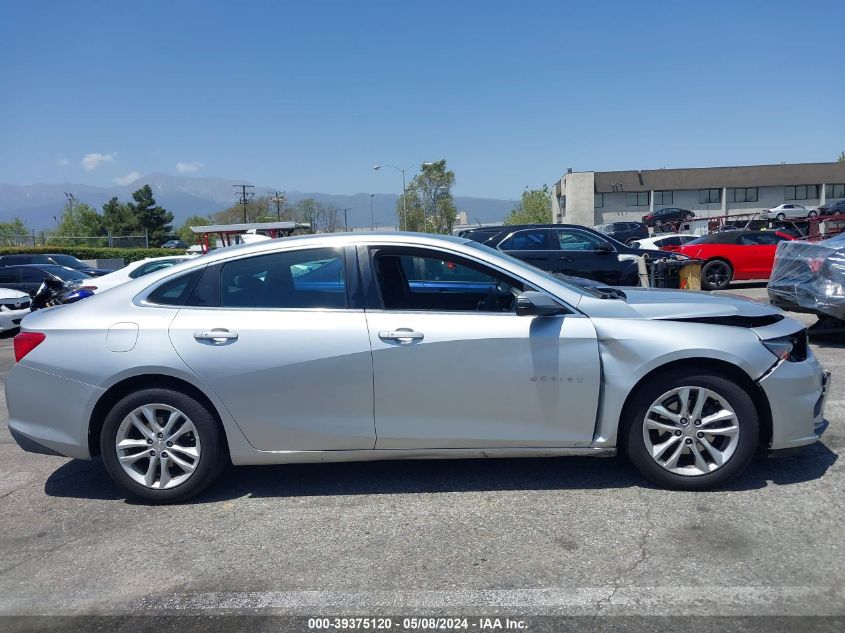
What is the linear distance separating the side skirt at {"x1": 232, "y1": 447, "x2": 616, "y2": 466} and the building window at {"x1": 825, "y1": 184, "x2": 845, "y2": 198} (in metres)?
73.1

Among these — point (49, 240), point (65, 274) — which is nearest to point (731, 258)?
point (65, 274)

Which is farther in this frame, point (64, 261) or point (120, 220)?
point (120, 220)

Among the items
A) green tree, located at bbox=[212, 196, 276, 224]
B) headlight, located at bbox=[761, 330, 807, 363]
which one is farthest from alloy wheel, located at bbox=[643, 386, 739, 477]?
green tree, located at bbox=[212, 196, 276, 224]

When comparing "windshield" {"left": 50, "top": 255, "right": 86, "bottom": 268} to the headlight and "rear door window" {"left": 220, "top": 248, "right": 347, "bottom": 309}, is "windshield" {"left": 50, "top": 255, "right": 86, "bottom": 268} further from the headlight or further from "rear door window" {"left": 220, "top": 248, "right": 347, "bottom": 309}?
the headlight

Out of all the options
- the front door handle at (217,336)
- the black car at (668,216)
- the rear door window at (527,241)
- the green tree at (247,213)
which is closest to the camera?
the front door handle at (217,336)

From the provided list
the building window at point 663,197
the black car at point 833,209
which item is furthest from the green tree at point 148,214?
the black car at point 833,209

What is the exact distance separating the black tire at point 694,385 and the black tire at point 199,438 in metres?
2.50

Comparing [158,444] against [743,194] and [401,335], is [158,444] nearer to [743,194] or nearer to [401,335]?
[401,335]

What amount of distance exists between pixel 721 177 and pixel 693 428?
68693mm

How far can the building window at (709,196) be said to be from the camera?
66625 millimetres

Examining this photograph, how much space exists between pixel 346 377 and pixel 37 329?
2.04 m

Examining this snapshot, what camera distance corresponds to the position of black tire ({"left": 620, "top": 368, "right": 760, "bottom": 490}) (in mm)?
4090

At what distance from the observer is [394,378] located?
4.12 metres

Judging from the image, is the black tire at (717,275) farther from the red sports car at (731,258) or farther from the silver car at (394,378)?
the silver car at (394,378)
